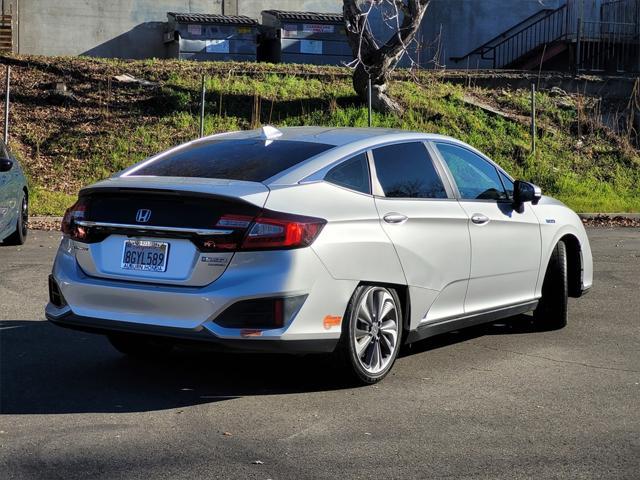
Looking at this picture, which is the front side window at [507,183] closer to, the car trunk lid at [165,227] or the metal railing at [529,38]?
the car trunk lid at [165,227]

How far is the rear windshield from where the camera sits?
6.51 metres

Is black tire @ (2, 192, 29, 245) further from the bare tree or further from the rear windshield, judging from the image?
the bare tree

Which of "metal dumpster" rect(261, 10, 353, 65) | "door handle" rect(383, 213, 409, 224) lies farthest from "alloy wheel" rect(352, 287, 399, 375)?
"metal dumpster" rect(261, 10, 353, 65)

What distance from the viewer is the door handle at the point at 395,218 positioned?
263 inches

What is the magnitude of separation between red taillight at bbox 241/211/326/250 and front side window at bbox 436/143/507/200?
1.87 meters

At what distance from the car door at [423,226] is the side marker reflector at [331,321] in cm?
71

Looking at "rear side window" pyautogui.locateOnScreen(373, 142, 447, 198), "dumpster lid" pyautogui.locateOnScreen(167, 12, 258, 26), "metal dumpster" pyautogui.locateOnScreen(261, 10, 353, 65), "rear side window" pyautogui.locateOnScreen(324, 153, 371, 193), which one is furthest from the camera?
"metal dumpster" pyautogui.locateOnScreen(261, 10, 353, 65)

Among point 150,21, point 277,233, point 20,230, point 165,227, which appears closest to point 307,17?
point 150,21

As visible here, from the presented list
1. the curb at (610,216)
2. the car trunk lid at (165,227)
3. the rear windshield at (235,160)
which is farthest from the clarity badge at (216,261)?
the curb at (610,216)

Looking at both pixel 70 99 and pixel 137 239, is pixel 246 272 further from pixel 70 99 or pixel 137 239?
pixel 70 99

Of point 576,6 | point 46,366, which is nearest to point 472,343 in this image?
point 46,366

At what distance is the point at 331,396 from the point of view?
6.35 meters

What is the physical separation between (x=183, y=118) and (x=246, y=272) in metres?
16.3

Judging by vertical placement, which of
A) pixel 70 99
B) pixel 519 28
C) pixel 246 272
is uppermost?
pixel 519 28
